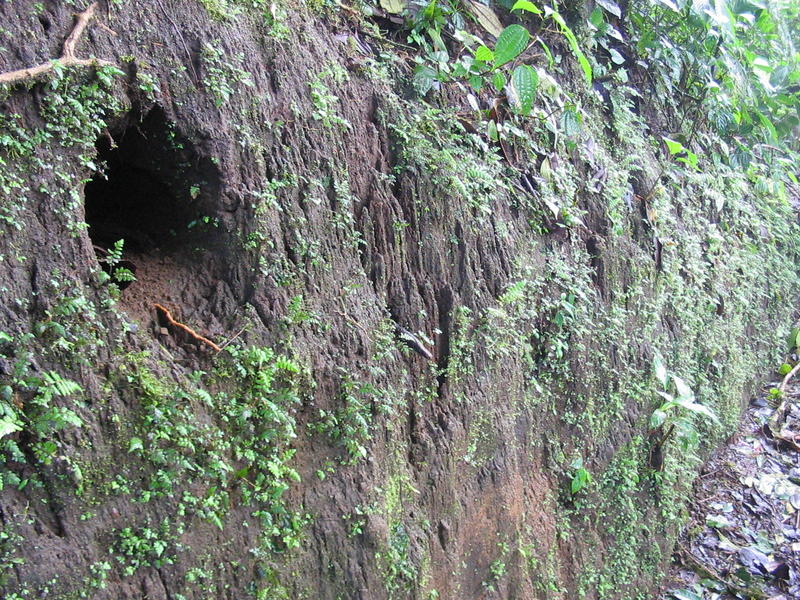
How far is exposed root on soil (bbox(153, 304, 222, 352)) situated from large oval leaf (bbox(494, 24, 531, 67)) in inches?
97.2

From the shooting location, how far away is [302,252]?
3.35m

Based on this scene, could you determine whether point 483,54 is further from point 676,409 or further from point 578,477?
point 676,409

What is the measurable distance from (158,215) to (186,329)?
68 centimetres

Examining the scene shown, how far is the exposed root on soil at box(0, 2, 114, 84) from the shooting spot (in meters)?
2.45

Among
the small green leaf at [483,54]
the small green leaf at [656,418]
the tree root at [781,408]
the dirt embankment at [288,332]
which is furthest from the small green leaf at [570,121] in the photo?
the tree root at [781,408]

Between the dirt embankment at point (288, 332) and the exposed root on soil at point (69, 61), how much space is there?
35 mm

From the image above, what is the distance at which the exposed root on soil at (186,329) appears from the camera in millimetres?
2986

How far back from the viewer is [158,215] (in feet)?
10.9

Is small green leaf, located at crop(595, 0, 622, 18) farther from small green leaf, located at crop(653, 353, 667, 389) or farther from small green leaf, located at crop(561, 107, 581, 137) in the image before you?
small green leaf, located at crop(653, 353, 667, 389)

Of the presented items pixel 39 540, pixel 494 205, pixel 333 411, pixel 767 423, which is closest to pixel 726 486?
pixel 767 423

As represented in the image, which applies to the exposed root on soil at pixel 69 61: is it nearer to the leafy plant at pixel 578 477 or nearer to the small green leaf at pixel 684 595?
the leafy plant at pixel 578 477

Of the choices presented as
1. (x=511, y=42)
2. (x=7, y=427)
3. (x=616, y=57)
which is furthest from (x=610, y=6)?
(x=7, y=427)

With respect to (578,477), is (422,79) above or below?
above

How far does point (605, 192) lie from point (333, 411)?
3413 mm
